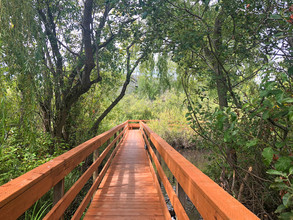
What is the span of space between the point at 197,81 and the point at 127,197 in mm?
3123

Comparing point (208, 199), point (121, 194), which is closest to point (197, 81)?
point (121, 194)

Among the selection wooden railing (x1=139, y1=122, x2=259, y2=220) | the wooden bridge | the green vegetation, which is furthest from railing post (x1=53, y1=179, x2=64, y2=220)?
the green vegetation

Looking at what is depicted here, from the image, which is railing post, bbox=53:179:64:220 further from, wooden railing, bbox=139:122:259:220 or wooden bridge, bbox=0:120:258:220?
wooden railing, bbox=139:122:259:220

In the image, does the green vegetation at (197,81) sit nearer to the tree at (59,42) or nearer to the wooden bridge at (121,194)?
the tree at (59,42)

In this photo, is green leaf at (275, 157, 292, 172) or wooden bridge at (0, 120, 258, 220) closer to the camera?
wooden bridge at (0, 120, 258, 220)

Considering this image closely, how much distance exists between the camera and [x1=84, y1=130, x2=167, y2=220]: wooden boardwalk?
2.41 meters

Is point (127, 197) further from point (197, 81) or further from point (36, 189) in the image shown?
point (197, 81)

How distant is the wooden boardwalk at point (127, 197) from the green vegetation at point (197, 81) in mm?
966

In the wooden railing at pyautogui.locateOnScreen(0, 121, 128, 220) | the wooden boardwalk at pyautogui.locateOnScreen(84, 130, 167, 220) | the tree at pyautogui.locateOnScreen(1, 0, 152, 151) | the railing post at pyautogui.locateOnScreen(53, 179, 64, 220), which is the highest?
the tree at pyautogui.locateOnScreen(1, 0, 152, 151)

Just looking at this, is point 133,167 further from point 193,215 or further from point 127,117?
point 127,117

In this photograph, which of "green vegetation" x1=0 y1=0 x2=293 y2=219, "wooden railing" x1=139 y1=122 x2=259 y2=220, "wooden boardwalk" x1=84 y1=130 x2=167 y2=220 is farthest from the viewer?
"wooden boardwalk" x1=84 y1=130 x2=167 y2=220

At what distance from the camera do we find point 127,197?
292cm

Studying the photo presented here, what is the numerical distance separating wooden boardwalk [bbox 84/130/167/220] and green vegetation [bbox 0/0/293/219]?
97cm

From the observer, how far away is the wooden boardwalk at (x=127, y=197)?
7.91ft
